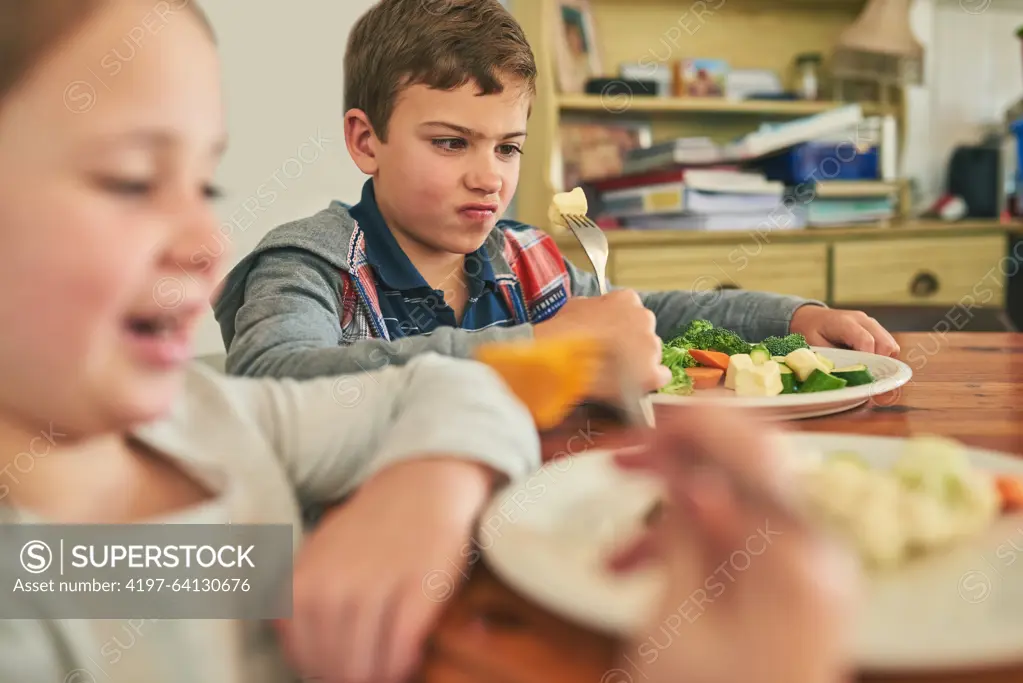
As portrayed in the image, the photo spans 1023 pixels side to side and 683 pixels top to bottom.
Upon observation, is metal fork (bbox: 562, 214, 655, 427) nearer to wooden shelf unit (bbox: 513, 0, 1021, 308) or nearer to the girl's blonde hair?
the girl's blonde hair

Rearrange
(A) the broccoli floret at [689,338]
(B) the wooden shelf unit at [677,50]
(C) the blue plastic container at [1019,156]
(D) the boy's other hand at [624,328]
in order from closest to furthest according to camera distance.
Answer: (D) the boy's other hand at [624,328], (A) the broccoli floret at [689,338], (B) the wooden shelf unit at [677,50], (C) the blue plastic container at [1019,156]

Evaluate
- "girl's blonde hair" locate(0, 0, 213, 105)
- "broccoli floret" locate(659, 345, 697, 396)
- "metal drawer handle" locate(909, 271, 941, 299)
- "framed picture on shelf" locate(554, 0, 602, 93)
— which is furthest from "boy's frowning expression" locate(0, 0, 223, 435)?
"metal drawer handle" locate(909, 271, 941, 299)

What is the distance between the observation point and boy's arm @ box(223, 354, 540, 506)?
0.44m

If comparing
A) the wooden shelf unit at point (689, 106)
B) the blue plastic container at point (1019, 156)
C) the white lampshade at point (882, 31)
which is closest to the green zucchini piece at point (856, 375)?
the wooden shelf unit at point (689, 106)

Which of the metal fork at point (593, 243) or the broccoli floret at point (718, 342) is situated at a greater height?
the metal fork at point (593, 243)

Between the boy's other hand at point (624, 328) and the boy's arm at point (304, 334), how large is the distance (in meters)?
0.04

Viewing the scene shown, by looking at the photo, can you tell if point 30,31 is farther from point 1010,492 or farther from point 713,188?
point 713,188

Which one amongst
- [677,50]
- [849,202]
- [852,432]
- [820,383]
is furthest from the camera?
[677,50]

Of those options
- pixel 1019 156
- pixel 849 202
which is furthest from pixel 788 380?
pixel 1019 156

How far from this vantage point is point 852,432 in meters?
0.67

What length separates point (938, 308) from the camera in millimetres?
1479

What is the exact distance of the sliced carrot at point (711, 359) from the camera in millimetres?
820

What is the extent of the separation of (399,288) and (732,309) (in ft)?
1.45

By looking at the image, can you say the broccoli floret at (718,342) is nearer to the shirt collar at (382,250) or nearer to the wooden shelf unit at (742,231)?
the shirt collar at (382,250)
